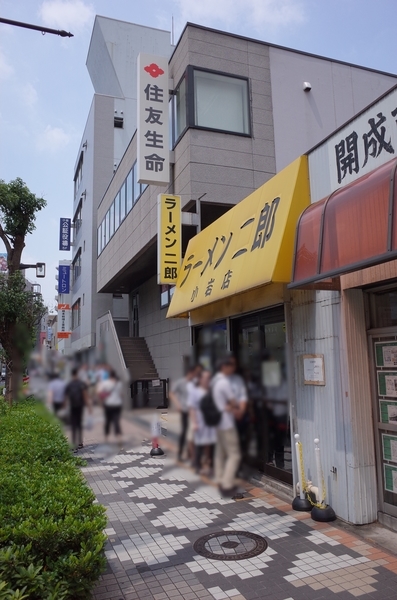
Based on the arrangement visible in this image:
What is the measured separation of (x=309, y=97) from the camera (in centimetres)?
1395

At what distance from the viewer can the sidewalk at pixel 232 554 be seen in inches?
191

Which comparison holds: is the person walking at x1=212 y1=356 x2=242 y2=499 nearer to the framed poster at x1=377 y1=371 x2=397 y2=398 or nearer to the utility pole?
the utility pole

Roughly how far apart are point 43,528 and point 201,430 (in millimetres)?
4133

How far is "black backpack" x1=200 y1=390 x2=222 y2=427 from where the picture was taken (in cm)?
74

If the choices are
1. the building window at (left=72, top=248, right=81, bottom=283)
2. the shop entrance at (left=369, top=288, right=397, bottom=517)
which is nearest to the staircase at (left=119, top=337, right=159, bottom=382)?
the building window at (left=72, top=248, right=81, bottom=283)

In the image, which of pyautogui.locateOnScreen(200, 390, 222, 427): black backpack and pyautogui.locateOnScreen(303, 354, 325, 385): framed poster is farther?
pyautogui.locateOnScreen(303, 354, 325, 385): framed poster

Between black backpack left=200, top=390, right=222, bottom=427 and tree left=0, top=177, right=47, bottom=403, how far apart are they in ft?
1.62

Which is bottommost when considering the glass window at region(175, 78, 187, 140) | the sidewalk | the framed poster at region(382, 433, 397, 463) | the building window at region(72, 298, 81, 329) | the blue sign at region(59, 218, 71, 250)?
the sidewalk

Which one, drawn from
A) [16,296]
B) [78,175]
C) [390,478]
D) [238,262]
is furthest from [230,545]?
[238,262]

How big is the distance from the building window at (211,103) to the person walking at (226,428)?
39.2ft

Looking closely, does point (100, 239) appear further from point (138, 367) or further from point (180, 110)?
point (180, 110)

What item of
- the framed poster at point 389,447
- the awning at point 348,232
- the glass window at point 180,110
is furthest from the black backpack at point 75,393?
the glass window at point 180,110

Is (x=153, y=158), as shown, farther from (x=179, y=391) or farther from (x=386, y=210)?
(x=179, y=391)

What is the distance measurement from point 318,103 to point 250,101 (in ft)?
8.38
